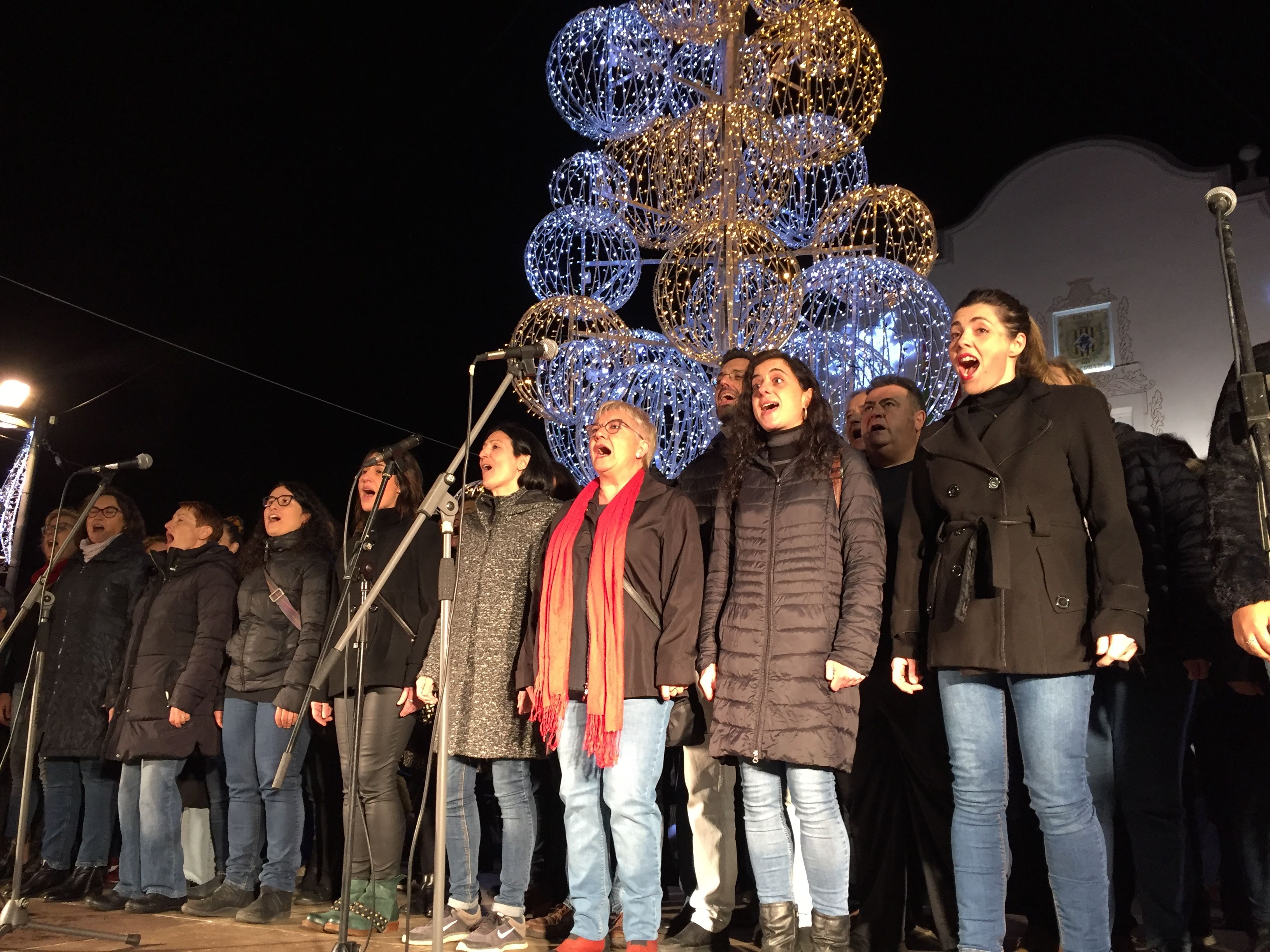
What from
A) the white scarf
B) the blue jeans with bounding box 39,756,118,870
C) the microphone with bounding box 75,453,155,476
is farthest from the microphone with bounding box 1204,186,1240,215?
the blue jeans with bounding box 39,756,118,870

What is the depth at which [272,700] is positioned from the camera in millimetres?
4254

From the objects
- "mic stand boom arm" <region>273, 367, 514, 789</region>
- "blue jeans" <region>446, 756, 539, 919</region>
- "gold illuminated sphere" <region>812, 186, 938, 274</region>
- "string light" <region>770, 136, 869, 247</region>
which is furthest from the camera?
"string light" <region>770, 136, 869, 247</region>

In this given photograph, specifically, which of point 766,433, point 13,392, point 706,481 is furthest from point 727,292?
point 13,392

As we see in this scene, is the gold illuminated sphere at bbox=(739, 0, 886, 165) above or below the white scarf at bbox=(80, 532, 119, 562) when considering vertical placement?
above

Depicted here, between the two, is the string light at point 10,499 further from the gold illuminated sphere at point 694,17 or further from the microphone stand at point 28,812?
the gold illuminated sphere at point 694,17

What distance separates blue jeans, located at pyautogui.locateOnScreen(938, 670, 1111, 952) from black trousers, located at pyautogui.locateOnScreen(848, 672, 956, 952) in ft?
1.79

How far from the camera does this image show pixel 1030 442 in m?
2.62

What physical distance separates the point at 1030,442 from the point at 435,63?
8396 millimetres

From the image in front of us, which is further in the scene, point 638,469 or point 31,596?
point 31,596

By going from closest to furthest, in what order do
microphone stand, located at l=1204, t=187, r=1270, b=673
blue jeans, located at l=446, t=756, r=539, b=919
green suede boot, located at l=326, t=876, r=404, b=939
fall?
1. microphone stand, located at l=1204, t=187, r=1270, b=673
2. blue jeans, located at l=446, t=756, r=539, b=919
3. green suede boot, located at l=326, t=876, r=404, b=939

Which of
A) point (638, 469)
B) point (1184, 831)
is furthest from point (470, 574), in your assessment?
point (1184, 831)

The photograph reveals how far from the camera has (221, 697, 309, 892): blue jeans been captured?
4156 millimetres

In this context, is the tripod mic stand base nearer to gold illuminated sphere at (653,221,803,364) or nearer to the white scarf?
the white scarf

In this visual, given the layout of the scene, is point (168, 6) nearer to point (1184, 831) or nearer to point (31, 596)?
point (31, 596)
